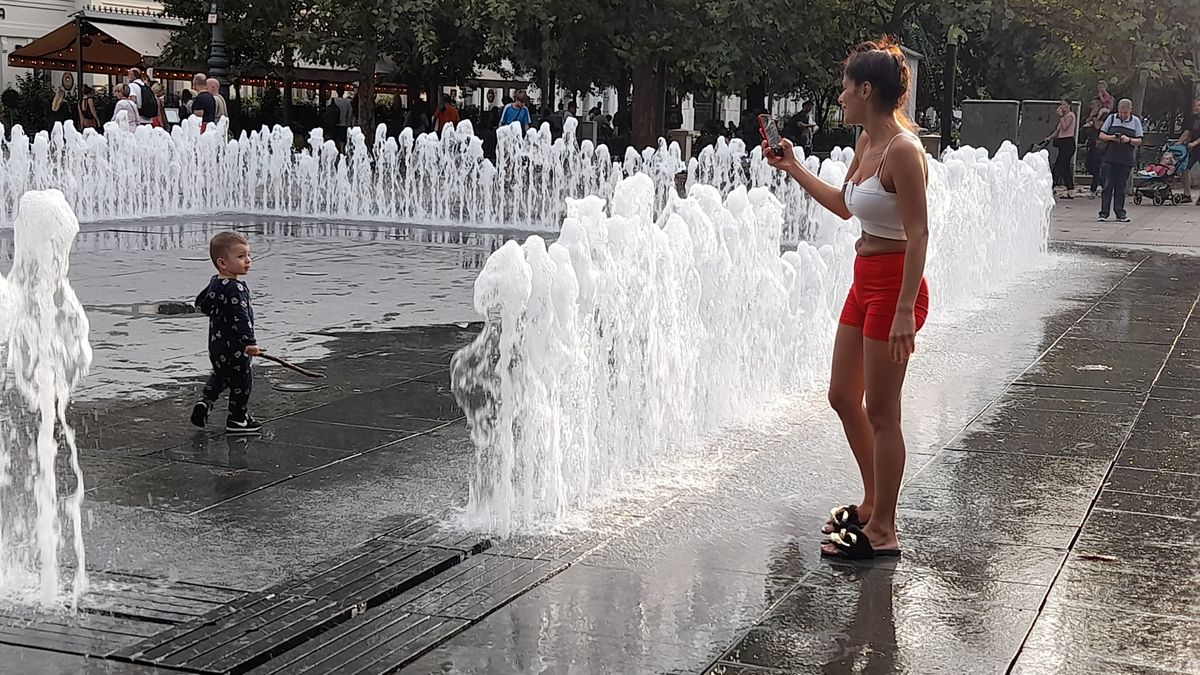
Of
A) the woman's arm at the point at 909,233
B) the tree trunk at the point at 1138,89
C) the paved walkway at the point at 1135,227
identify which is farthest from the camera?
the tree trunk at the point at 1138,89

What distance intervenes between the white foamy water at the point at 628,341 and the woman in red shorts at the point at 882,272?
3.37 ft

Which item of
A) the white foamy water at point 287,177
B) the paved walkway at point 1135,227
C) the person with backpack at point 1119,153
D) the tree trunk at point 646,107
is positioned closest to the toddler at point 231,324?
the white foamy water at point 287,177

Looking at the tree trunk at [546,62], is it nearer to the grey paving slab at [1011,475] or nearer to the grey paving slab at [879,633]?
the grey paving slab at [1011,475]

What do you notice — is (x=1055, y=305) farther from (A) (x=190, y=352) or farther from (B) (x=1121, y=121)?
(B) (x=1121, y=121)

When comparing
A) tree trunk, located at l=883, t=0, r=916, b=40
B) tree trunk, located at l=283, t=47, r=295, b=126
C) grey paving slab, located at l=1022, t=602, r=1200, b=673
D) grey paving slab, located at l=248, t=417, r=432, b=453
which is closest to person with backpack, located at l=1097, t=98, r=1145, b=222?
tree trunk, located at l=883, t=0, r=916, b=40

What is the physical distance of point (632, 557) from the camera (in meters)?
4.92

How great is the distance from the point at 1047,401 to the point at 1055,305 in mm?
4287

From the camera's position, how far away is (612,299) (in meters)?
6.29

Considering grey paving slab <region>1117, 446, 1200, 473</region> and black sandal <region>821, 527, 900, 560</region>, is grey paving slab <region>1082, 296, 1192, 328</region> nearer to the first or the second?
grey paving slab <region>1117, 446, 1200, 473</region>

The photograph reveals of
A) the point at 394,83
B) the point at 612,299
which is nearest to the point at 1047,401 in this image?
the point at 612,299

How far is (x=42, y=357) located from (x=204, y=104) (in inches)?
676

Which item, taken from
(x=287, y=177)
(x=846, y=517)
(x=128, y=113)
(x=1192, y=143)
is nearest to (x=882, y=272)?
(x=846, y=517)

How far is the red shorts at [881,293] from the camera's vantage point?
4.81 meters

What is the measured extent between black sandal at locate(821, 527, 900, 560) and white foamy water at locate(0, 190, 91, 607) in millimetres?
2313
